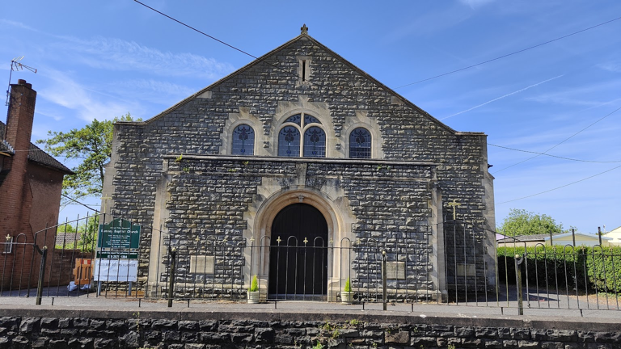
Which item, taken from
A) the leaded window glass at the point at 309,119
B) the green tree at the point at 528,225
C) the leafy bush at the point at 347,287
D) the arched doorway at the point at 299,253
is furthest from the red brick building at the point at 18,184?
the green tree at the point at 528,225

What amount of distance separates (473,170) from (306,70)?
21.8 feet

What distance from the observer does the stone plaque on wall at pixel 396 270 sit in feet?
37.3

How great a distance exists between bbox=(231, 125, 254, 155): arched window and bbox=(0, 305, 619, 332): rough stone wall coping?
8138 mm

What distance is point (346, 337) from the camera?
21.9 feet

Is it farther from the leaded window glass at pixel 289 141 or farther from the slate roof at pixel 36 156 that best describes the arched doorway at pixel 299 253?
the slate roof at pixel 36 156

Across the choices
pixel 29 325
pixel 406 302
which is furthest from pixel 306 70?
pixel 29 325

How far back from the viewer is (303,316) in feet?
22.1

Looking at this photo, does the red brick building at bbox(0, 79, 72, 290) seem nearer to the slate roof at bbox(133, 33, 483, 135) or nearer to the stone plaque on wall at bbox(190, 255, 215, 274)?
the slate roof at bbox(133, 33, 483, 135)

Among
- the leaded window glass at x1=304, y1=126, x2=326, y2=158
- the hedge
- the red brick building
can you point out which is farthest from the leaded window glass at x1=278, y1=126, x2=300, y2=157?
the red brick building

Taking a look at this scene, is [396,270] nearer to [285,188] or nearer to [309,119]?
[285,188]

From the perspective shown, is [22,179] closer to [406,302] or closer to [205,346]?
[205,346]

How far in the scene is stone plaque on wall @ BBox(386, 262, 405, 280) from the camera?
1138 centimetres

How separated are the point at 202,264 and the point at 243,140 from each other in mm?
4799

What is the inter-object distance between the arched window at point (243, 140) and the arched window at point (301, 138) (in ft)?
3.19
